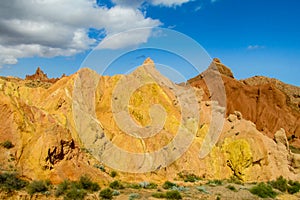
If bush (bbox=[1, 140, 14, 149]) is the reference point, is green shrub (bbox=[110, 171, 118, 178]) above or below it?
below

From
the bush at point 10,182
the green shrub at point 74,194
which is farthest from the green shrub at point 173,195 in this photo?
the bush at point 10,182

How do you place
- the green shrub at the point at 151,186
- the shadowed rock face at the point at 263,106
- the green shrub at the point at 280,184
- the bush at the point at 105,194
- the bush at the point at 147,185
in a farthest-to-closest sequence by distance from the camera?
1. the shadowed rock face at the point at 263,106
2. the green shrub at the point at 280,184
3. the green shrub at the point at 151,186
4. the bush at the point at 147,185
5. the bush at the point at 105,194

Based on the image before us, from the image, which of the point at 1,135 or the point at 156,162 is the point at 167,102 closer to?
the point at 156,162

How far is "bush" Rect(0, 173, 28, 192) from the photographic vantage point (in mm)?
20328

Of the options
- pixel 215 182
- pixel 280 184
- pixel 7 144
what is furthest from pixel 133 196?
pixel 280 184

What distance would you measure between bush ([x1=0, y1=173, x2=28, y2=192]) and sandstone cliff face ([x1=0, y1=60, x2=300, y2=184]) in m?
1.37

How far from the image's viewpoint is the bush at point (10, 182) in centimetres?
2033

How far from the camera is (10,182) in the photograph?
20.7 meters

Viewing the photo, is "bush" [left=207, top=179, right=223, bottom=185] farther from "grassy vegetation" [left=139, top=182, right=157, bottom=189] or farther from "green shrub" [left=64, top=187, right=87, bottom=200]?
"green shrub" [left=64, top=187, right=87, bottom=200]

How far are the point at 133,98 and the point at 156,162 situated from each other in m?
10.2

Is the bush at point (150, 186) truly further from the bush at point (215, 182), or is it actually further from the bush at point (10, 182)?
the bush at point (10, 182)

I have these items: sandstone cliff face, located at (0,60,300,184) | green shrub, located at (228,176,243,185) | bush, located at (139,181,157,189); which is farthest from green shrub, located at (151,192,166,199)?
green shrub, located at (228,176,243,185)

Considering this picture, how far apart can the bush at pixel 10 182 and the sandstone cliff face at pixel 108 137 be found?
4.50 ft

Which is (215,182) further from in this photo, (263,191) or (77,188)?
(77,188)
